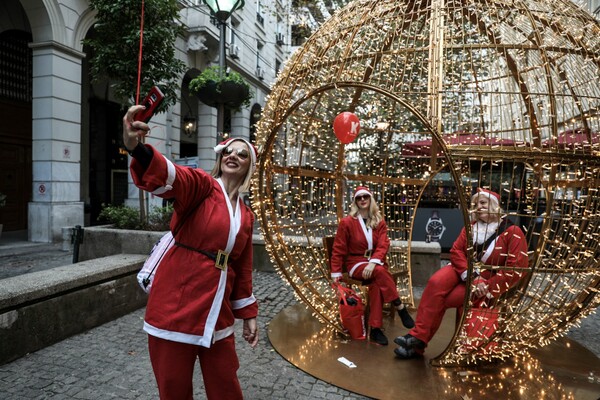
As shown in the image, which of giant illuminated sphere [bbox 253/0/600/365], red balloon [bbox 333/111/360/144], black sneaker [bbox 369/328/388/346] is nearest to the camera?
giant illuminated sphere [bbox 253/0/600/365]

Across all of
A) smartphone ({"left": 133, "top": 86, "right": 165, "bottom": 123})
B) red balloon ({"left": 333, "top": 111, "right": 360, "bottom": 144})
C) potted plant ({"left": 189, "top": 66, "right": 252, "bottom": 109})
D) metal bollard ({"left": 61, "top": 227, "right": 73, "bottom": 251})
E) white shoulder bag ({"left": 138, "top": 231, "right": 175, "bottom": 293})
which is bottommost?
metal bollard ({"left": 61, "top": 227, "right": 73, "bottom": 251})

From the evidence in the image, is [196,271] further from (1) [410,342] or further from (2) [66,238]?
(2) [66,238]

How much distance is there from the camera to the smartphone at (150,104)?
1511 mm

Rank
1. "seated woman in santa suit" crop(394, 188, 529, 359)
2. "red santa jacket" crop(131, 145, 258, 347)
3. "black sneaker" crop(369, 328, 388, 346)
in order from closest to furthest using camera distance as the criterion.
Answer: "red santa jacket" crop(131, 145, 258, 347)
"seated woman in santa suit" crop(394, 188, 529, 359)
"black sneaker" crop(369, 328, 388, 346)

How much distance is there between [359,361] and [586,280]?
6.06ft

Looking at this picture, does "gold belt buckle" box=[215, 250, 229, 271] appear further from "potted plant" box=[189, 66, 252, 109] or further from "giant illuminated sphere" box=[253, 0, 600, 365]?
"potted plant" box=[189, 66, 252, 109]

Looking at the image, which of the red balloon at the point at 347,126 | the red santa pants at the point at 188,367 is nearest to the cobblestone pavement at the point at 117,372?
the red santa pants at the point at 188,367

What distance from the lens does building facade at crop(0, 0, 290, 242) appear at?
8.38 metres

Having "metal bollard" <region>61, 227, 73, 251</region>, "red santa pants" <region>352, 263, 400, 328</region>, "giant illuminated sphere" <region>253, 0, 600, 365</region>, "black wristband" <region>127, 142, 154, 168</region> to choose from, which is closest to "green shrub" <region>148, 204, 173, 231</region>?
"metal bollard" <region>61, 227, 73, 251</region>

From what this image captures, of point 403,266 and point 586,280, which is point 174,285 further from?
point 403,266

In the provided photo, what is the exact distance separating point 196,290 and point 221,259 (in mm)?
181

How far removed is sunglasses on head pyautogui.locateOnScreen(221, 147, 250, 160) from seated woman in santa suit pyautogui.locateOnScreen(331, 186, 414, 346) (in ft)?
7.09

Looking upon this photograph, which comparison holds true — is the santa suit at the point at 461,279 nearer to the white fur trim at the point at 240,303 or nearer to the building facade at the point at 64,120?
the white fur trim at the point at 240,303

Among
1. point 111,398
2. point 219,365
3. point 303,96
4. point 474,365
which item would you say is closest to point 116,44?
point 303,96
